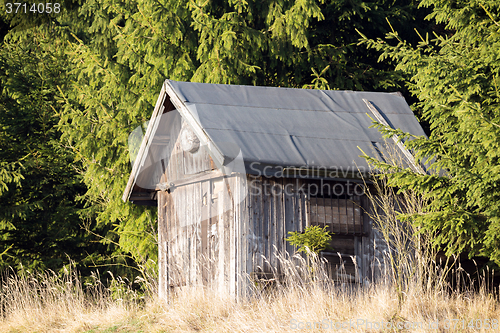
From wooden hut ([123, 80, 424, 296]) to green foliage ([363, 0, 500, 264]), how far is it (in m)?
1.78

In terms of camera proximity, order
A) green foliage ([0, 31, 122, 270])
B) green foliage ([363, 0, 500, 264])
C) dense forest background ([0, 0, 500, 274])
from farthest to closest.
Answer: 1. green foliage ([0, 31, 122, 270])
2. dense forest background ([0, 0, 500, 274])
3. green foliage ([363, 0, 500, 264])

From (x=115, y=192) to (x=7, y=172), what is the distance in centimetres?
381

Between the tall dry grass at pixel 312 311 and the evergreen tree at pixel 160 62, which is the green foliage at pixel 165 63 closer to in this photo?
the evergreen tree at pixel 160 62

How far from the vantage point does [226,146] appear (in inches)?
323

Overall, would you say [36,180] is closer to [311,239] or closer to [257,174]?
[257,174]

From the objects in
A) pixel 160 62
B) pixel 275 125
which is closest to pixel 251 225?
pixel 275 125

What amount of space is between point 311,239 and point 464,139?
276cm

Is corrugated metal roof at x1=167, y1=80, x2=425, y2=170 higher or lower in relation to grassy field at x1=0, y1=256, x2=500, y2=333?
higher

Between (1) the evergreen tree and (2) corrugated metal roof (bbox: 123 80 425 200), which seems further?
(1) the evergreen tree

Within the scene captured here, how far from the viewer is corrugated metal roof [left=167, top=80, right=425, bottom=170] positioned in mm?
8617

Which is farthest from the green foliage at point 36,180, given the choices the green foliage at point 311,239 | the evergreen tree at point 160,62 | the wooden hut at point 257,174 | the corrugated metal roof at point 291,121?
the green foliage at point 311,239

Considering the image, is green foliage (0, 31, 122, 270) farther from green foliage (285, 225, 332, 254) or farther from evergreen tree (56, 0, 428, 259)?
green foliage (285, 225, 332, 254)

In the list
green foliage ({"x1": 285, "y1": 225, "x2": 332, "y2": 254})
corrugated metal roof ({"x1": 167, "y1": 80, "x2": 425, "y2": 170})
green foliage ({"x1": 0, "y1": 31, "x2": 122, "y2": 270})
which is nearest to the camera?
green foliage ({"x1": 285, "y1": 225, "x2": 332, "y2": 254})

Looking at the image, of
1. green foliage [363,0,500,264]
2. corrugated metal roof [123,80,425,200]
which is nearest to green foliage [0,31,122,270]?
corrugated metal roof [123,80,425,200]
